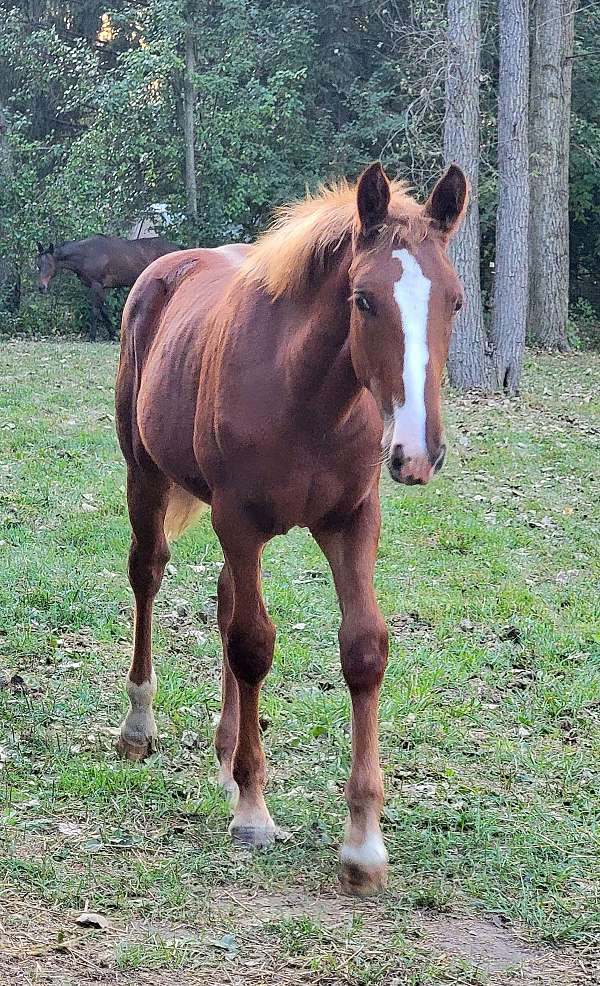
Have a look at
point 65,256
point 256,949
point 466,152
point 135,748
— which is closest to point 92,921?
point 256,949

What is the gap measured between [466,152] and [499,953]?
37.2 ft

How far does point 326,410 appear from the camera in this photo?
3.12m

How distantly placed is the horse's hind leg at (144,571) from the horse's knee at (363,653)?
1252mm

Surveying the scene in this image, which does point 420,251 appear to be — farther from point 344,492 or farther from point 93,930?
point 93,930

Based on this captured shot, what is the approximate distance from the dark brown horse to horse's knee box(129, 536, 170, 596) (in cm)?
1524

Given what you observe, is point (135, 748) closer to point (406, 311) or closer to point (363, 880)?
point (363, 880)

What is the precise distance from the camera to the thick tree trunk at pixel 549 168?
17.9 metres

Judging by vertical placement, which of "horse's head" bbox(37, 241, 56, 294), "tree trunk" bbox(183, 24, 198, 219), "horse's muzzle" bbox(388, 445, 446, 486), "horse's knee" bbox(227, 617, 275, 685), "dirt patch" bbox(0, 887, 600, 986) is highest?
"tree trunk" bbox(183, 24, 198, 219)

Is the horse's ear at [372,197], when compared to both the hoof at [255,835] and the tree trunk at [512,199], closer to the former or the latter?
the hoof at [255,835]

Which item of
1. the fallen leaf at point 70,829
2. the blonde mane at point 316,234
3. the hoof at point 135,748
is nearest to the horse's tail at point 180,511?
the hoof at point 135,748

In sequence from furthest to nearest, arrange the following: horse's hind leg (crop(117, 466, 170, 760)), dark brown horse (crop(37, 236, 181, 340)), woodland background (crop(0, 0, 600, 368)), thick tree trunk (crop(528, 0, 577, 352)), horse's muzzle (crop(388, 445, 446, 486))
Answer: dark brown horse (crop(37, 236, 181, 340)) < woodland background (crop(0, 0, 600, 368)) < thick tree trunk (crop(528, 0, 577, 352)) < horse's hind leg (crop(117, 466, 170, 760)) < horse's muzzle (crop(388, 445, 446, 486))

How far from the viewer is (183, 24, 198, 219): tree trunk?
61.8ft

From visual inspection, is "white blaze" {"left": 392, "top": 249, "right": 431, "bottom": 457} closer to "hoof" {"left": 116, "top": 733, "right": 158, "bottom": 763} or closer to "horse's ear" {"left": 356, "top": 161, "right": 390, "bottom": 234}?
"horse's ear" {"left": 356, "top": 161, "right": 390, "bottom": 234}

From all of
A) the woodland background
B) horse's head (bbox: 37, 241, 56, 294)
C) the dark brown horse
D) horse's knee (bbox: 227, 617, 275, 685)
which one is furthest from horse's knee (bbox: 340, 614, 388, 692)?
horse's head (bbox: 37, 241, 56, 294)
